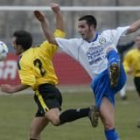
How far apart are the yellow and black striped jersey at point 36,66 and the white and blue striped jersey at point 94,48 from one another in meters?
0.29

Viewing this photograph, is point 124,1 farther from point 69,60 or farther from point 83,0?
point 69,60

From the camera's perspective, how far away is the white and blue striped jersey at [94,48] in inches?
358

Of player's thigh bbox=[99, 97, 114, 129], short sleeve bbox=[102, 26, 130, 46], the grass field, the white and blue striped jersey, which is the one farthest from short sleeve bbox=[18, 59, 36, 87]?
the grass field

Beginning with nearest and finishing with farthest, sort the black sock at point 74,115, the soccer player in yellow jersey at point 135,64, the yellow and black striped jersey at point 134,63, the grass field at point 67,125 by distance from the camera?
the black sock at point 74,115 → the grass field at point 67,125 → the soccer player in yellow jersey at point 135,64 → the yellow and black striped jersey at point 134,63

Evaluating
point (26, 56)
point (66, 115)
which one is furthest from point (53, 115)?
point (26, 56)

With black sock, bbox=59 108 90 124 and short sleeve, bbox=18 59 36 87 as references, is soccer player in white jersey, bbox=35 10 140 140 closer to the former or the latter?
black sock, bbox=59 108 90 124

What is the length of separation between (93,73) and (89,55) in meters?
0.25

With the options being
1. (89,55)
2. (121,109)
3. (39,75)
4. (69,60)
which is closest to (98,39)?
(89,55)

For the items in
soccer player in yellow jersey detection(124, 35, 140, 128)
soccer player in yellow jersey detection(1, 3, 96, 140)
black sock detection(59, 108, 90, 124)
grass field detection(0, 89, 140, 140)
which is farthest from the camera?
soccer player in yellow jersey detection(124, 35, 140, 128)

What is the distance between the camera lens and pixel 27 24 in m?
22.2

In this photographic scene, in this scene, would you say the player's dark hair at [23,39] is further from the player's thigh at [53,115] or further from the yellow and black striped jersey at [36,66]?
the player's thigh at [53,115]

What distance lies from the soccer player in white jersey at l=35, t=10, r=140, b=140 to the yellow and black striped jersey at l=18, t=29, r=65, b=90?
0.30 m

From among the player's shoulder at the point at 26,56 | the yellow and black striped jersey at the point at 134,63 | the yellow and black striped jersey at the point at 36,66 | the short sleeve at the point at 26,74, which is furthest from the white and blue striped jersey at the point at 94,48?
the yellow and black striped jersey at the point at 134,63

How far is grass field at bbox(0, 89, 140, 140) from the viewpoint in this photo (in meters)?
11.8
